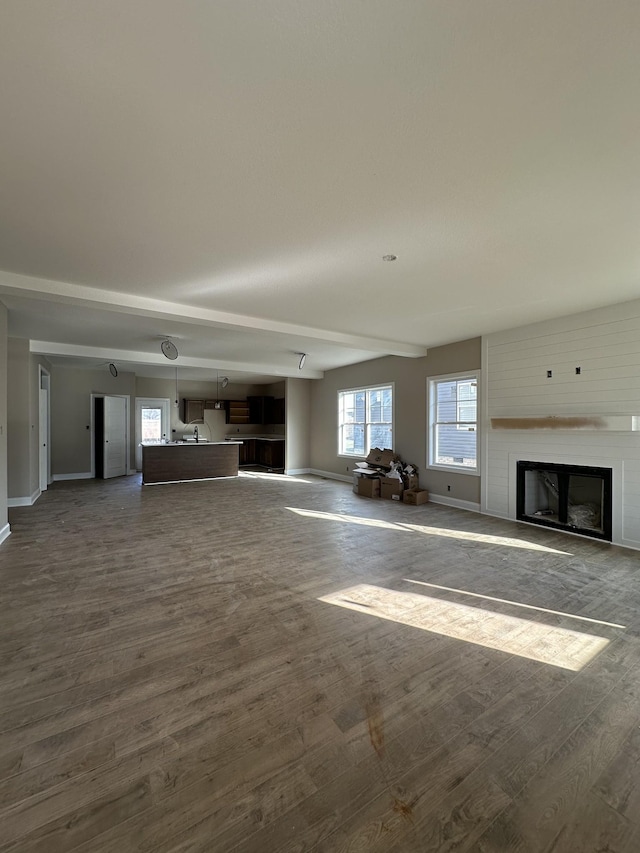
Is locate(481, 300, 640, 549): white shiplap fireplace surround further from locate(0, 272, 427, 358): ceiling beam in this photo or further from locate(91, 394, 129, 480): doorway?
locate(91, 394, 129, 480): doorway

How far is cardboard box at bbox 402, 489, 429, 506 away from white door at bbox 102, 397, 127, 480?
275 inches

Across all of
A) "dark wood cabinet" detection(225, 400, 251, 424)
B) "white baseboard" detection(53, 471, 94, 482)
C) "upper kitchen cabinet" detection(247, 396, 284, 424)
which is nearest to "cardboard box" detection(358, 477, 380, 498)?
"upper kitchen cabinet" detection(247, 396, 284, 424)

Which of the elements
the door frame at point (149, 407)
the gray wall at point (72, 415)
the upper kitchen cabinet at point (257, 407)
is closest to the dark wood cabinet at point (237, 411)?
the upper kitchen cabinet at point (257, 407)

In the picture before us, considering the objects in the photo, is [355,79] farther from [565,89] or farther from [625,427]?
[625,427]

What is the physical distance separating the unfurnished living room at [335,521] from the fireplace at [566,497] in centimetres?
4

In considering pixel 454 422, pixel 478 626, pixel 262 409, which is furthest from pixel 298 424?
pixel 478 626

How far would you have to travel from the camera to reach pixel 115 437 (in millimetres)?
9398

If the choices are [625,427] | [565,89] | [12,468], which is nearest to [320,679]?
[565,89]

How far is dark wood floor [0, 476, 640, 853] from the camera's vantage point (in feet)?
4.37

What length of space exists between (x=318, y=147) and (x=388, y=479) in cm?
589

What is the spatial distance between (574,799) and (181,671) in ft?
6.15

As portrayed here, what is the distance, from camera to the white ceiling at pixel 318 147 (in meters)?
1.36

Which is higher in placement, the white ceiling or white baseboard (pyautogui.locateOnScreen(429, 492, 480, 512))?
the white ceiling

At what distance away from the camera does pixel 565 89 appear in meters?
1.59
